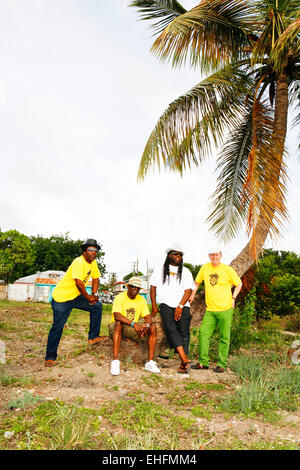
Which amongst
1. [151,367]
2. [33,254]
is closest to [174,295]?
[151,367]

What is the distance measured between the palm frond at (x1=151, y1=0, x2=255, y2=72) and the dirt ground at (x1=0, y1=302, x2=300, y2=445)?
6.08m

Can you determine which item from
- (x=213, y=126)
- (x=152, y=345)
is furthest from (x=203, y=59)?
(x=152, y=345)

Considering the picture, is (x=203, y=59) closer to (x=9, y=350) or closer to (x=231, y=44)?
(x=231, y=44)

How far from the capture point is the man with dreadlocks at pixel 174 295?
5527 mm

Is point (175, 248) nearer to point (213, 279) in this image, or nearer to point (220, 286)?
point (213, 279)

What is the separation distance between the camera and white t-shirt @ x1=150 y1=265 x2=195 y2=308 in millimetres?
5611

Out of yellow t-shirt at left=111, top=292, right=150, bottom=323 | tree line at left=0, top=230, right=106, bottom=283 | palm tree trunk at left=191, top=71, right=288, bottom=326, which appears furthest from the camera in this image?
tree line at left=0, top=230, right=106, bottom=283

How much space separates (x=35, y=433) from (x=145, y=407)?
1.19 meters

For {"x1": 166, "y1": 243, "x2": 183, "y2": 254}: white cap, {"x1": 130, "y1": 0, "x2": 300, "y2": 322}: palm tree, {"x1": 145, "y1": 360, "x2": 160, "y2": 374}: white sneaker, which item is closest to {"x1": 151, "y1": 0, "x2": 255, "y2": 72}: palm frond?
{"x1": 130, "y1": 0, "x2": 300, "y2": 322}: palm tree

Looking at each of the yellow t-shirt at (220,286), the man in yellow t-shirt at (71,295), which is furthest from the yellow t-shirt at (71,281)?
the yellow t-shirt at (220,286)

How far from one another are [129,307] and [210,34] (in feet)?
20.2

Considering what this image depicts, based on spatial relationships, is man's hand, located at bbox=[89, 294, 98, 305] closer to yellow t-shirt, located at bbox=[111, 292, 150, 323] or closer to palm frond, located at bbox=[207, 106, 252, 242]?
yellow t-shirt, located at bbox=[111, 292, 150, 323]

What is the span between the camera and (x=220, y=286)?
562 cm

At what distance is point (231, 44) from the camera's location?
7988mm
